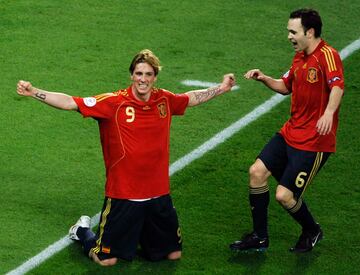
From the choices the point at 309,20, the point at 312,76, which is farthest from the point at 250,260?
the point at 309,20

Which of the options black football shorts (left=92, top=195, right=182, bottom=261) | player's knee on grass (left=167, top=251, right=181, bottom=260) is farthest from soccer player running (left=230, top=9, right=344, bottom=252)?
black football shorts (left=92, top=195, right=182, bottom=261)

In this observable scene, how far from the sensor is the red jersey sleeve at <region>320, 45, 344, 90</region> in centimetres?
943

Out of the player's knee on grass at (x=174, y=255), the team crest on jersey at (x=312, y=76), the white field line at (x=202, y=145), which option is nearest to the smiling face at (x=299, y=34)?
the team crest on jersey at (x=312, y=76)

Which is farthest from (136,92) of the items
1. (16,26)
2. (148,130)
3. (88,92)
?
(16,26)

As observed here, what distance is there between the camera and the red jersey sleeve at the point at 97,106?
9.42 metres

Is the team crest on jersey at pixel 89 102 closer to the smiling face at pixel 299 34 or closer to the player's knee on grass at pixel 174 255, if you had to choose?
the player's knee on grass at pixel 174 255

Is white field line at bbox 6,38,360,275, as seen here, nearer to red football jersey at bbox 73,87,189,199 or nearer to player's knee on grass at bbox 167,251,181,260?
red football jersey at bbox 73,87,189,199

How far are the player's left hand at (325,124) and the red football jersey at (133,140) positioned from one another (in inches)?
49.7

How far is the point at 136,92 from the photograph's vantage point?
9.60 meters

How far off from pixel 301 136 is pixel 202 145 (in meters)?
2.46

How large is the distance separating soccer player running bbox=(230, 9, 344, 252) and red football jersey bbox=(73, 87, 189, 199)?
0.79m

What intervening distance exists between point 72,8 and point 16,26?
3.06ft

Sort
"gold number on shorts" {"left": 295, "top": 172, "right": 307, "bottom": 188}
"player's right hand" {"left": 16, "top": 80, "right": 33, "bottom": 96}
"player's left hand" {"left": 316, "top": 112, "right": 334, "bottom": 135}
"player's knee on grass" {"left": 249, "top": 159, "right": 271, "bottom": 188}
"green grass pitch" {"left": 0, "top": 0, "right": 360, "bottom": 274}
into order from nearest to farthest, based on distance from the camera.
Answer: "player's right hand" {"left": 16, "top": 80, "right": 33, "bottom": 96}, "player's left hand" {"left": 316, "top": 112, "right": 334, "bottom": 135}, "gold number on shorts" {"left": 295, "top": 172, "right": 307, "bottom": 188}, "player's knee on grass" {"left": 249, "top": 159, "right": 271, "bottom": 188}, "green grass pitch" {"left": 0, "top": 0, "right": 360, "bottom": 274}

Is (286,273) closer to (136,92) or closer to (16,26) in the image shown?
(136,92)
